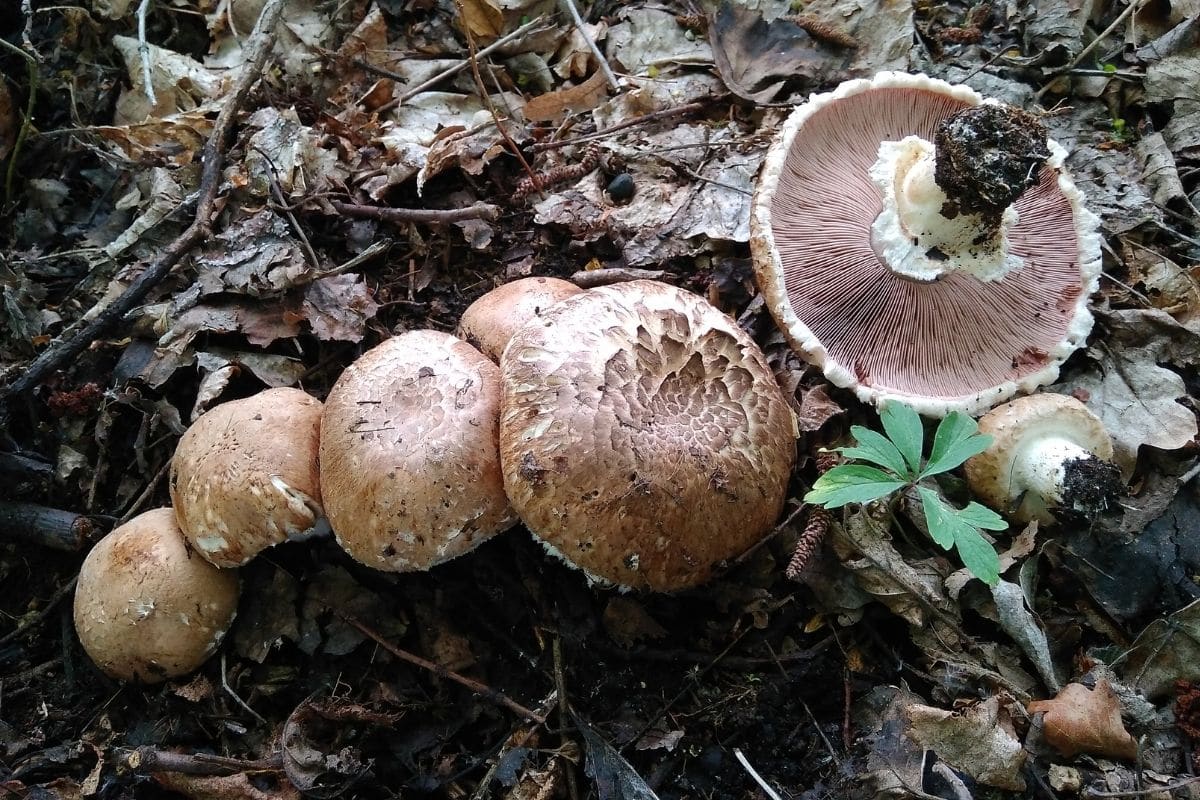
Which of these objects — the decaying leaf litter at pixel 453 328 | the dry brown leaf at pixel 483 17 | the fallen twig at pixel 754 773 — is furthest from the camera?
the dry brown leaf at pixel 483 17

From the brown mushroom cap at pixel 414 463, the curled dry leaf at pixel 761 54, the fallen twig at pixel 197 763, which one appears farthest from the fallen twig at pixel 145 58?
the fallen twig at pixel 197 763

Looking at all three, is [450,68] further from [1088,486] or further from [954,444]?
[1088,486]

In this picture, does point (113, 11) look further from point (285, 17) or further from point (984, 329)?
point (984, 329)

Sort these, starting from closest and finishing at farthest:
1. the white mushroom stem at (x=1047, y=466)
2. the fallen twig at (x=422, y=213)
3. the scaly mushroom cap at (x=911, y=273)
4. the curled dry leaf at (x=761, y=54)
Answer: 1. the white mushroom stem at (x=1047, y=466)
2. the scaly mushroom cap at (x=911, y=273)
3. the fallen twig at (x=422, y=213)
4. the curled dry leaf at (x=761, y=54)

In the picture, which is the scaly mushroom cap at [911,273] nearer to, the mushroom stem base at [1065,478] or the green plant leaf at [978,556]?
the mushroom stem base at [1065,478]

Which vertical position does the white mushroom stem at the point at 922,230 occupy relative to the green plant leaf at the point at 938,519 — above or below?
above

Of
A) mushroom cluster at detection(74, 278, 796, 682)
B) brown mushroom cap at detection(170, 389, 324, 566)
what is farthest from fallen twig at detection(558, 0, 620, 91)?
brown mushroom cap at detection(170, 389, 324, 566)

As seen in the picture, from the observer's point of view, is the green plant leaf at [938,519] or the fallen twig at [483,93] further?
the fallen twig at [483,93]
